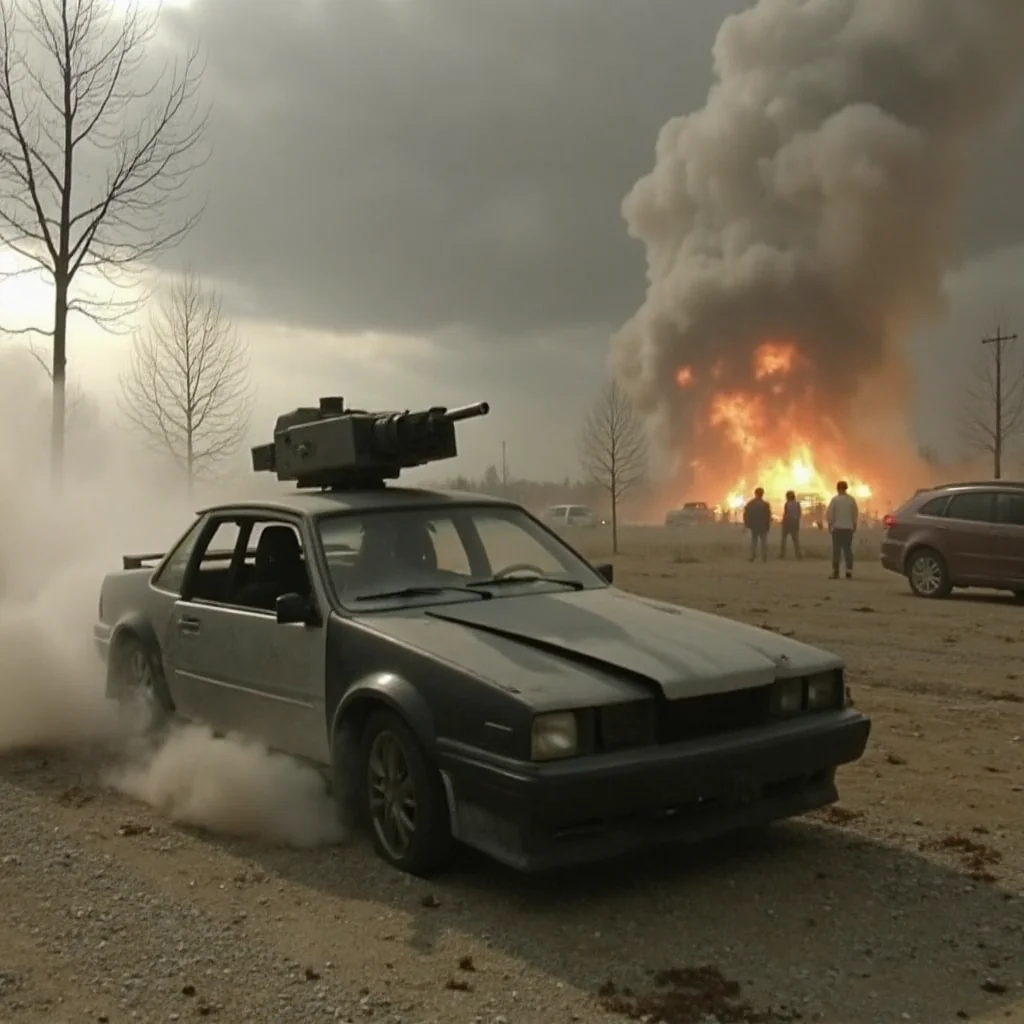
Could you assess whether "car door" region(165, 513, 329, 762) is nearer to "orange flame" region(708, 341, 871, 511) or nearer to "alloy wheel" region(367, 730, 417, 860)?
"alloy wheel" region(367, 730, 417, 860)

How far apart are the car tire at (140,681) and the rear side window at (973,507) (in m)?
11.4

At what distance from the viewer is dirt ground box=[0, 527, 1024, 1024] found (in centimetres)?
340

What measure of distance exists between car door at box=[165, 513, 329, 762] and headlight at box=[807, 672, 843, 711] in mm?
1973

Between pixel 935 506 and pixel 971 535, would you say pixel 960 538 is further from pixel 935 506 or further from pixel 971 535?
pixel 935 506

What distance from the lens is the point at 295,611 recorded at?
4.89 metres

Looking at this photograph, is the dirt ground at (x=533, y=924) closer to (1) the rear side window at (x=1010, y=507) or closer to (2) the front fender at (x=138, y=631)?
(2) the front fender at (x=138, y=631)

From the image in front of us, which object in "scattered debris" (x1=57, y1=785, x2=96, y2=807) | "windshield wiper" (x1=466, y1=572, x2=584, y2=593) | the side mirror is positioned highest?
"windshield wiper" (x1=466, y1=572, x2=584, y2=593)

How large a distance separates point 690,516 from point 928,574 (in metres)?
38.8

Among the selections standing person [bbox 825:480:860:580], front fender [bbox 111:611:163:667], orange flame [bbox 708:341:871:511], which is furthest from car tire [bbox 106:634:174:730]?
orange flame [bbox 708:341:871:511]

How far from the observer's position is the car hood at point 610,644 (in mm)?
4164

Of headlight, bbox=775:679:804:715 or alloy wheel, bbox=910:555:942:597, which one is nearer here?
headlight, bbox=775:679:804:715

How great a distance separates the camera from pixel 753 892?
4.22m

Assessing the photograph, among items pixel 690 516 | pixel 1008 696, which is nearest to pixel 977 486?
pixel 1008 696

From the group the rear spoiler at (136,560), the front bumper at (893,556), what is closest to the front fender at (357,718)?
the rear spoiler at (136,560)
